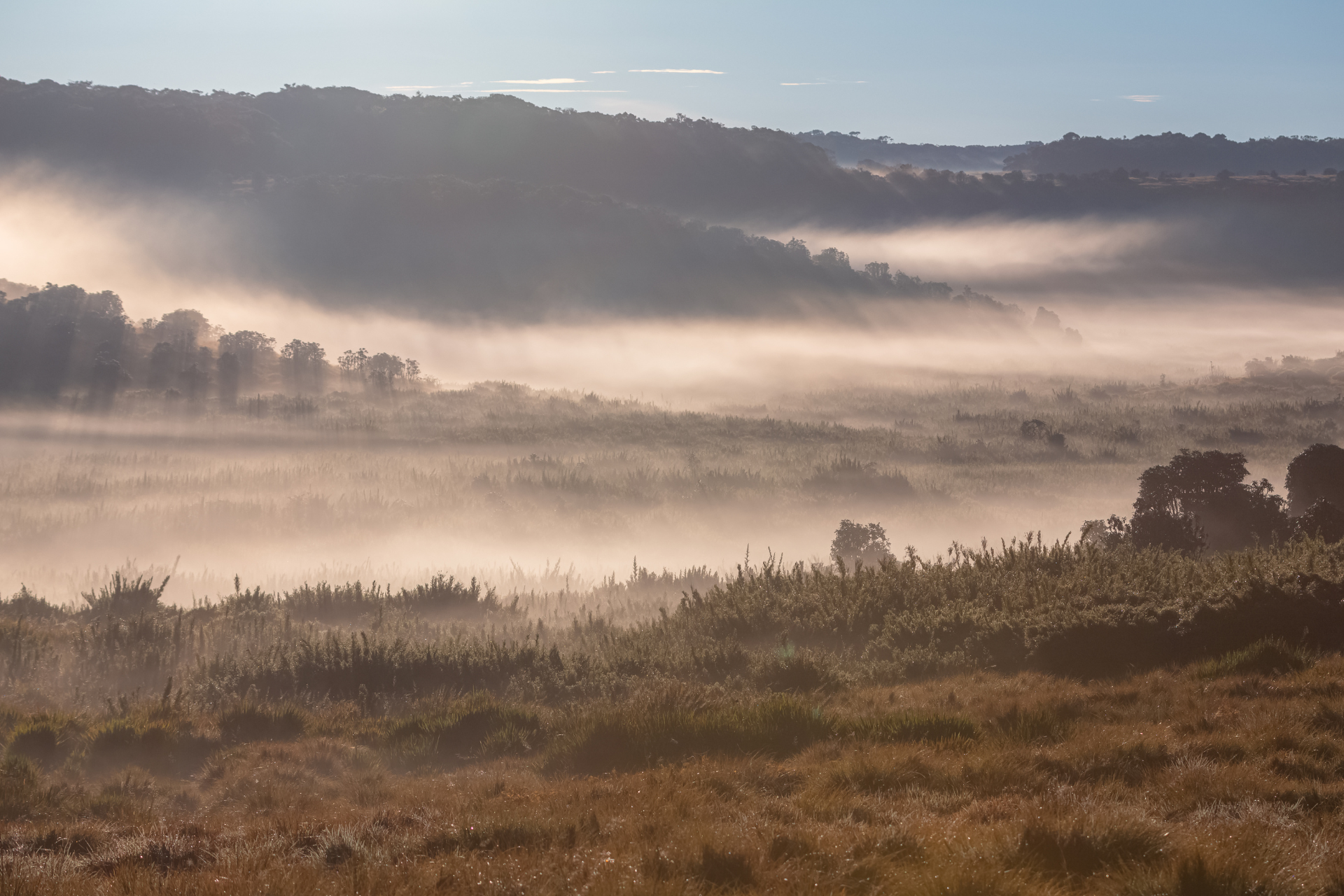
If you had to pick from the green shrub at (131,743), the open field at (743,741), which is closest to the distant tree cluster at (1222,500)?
the open field at (743,741)

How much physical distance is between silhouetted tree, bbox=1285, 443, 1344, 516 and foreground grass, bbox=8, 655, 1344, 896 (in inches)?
557

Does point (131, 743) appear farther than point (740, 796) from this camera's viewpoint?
Yes

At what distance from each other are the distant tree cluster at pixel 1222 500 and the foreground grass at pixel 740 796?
11.0 meters

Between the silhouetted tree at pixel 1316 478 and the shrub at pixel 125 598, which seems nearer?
the shrub at pixel 125 598

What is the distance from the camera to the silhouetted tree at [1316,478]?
2195cm

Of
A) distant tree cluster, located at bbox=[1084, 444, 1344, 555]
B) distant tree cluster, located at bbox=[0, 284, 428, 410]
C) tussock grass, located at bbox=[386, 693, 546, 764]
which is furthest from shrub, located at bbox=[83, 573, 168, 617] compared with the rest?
distant tree cluster, located at bbox=[0, 284, 428, 410]

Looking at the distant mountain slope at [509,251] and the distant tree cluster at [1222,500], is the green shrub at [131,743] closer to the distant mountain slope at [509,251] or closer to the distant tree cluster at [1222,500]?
the distant tree cluster at [1222,500]

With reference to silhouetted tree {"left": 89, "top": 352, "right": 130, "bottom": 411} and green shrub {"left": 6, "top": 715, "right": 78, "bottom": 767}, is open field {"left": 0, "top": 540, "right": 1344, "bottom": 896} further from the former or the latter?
silhouetted tree {"left": 89, "top": 352, "right": 130, "bottom": 411}

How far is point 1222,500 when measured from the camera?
21.8 m

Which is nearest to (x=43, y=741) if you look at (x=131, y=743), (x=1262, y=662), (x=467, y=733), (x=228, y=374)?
(x=131, y=743)

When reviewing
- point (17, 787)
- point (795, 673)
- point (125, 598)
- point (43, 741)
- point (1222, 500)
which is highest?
point (1222, 500)

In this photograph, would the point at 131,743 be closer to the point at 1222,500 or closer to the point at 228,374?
the point at 1222,500

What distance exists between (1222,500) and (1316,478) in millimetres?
2826

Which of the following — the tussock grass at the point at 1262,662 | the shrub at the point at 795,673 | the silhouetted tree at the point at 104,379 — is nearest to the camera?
the tussock grass at the point at 1262,662
